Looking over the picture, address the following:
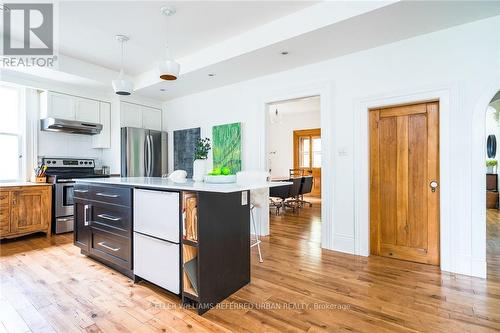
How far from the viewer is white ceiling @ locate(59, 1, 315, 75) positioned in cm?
278

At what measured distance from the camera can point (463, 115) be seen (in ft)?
8.68

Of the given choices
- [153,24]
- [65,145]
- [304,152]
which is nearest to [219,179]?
[153,24]

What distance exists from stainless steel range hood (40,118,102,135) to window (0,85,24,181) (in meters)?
0.39

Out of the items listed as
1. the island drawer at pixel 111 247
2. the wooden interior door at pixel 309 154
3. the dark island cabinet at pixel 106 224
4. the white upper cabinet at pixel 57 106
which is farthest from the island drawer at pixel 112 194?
the wooden interior door at pixel 309 154

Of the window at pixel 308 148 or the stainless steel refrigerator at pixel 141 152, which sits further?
the window at pixel 308 148

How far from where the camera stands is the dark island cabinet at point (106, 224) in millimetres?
2473

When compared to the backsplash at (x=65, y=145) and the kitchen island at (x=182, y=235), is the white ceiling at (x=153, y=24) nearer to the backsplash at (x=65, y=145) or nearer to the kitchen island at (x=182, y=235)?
the backsplash at (x=65, y=145)

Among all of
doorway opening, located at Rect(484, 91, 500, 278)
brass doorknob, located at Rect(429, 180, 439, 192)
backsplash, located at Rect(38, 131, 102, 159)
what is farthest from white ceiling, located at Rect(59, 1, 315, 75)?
doorway opening, located at Rect(484, 91, 500, 278)

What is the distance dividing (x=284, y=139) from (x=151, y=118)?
518 cm

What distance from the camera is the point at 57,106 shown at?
4.48 meters

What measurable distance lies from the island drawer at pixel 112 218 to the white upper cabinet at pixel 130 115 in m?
2.71

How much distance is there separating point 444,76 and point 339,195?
1771mm

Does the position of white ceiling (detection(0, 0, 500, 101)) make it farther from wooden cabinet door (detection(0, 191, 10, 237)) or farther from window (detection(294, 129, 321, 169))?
window (detection(294, 129, 321, 169))

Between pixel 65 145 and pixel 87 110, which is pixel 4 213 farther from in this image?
pixel 87 110
